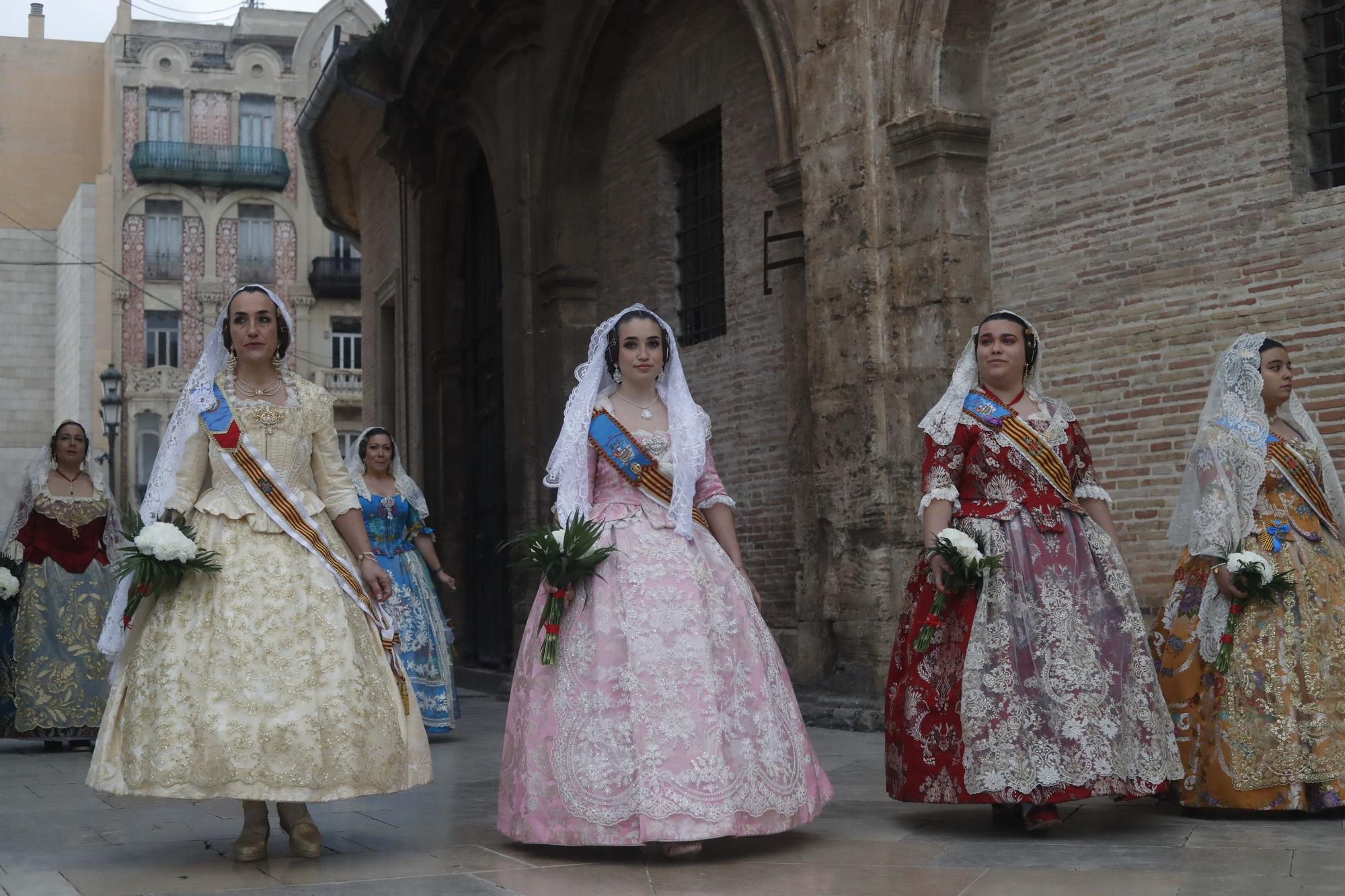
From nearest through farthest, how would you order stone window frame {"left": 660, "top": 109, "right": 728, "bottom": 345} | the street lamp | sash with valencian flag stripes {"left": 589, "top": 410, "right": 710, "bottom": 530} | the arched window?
sash with valencian flag stripes {"left": 589, "top": 410, "right": 710, "bottom": 530} → stone window frame {"left": 660, "top": 109, "right": 728, "bottom": 345} → the street lamp → the arched window

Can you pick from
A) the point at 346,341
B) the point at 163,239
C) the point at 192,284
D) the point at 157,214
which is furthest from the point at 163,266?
the point at 346,341

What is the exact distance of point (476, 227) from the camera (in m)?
19.4

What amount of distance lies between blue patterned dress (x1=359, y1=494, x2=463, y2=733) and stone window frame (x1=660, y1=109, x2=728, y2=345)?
11.1 feet

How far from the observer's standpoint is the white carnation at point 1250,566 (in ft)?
20.0

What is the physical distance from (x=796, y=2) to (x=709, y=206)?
2.85 metres

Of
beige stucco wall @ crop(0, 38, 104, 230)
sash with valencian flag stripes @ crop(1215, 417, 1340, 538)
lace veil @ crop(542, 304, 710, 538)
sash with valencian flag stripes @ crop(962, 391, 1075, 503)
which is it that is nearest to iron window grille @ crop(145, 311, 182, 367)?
beige stucco wall @ crop(0, 38, 104, 230)

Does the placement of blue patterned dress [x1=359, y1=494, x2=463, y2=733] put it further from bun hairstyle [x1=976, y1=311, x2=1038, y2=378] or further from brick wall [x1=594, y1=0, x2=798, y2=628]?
bun hairstyle [x1=976, y1=311, x2=1038, y2=378]

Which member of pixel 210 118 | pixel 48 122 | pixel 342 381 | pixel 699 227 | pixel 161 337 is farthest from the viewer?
pixel 48 122

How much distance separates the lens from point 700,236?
13680mm

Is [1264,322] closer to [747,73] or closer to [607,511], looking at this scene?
[607,511]

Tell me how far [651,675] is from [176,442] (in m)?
1.93

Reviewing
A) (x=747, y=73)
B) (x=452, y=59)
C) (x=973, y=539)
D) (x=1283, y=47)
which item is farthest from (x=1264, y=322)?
(x=452, y=59)

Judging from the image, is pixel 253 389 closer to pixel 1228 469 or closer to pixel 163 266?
pixel 1228 469

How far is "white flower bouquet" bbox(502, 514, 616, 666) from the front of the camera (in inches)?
221
